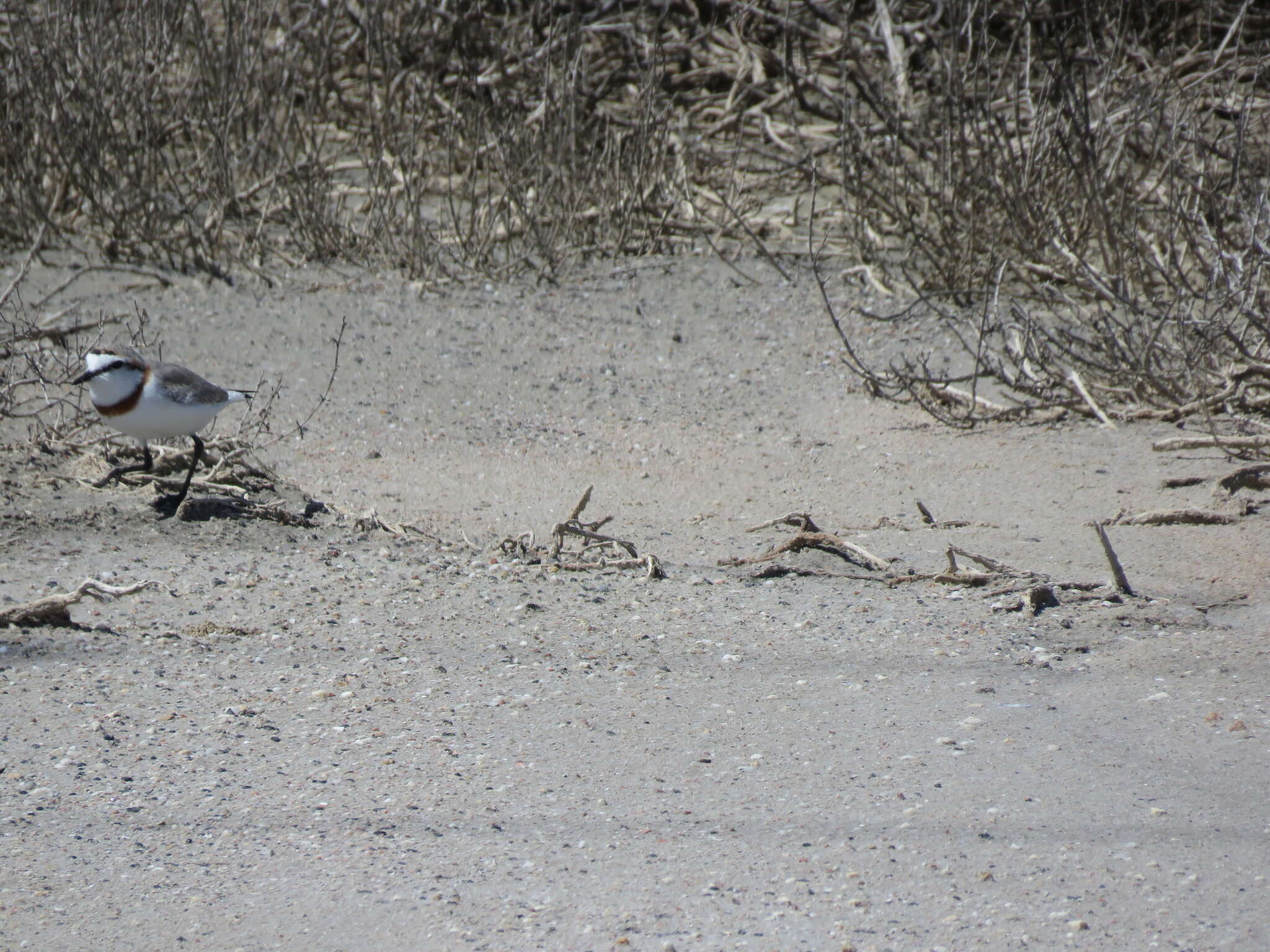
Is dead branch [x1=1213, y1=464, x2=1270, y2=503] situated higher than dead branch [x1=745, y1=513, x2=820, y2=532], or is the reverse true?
dead branch [x1=1213, y1=464, x2=1270, y2=503]

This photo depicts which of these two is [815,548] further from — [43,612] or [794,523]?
[43,612]

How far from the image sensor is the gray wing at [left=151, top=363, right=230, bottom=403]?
182 inches

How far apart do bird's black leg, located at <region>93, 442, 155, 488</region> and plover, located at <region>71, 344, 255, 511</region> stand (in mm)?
363

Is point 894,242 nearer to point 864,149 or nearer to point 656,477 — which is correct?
point 864,149

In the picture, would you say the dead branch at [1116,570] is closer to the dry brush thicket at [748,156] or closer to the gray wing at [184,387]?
the dry brush thicket at [748,156]

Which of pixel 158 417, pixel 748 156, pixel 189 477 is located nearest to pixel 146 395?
pixel 158 417

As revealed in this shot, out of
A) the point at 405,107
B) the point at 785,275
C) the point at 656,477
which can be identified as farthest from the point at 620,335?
the point at 405,107

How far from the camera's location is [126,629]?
388 centimetres

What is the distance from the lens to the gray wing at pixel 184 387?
15.2ft

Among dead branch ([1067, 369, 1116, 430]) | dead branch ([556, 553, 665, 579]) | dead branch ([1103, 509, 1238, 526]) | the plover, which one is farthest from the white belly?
dead branch ([1067, 369, 1116, 430])

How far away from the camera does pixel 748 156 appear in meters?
11.0

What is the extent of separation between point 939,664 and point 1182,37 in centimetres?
906

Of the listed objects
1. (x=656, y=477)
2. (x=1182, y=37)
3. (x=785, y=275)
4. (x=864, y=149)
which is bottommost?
(x=656, y=477)

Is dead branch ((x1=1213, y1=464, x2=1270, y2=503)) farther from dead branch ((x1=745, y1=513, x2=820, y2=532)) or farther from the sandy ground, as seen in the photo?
dead branch ((x1=745, y1=513, x2=820, y2=532))
